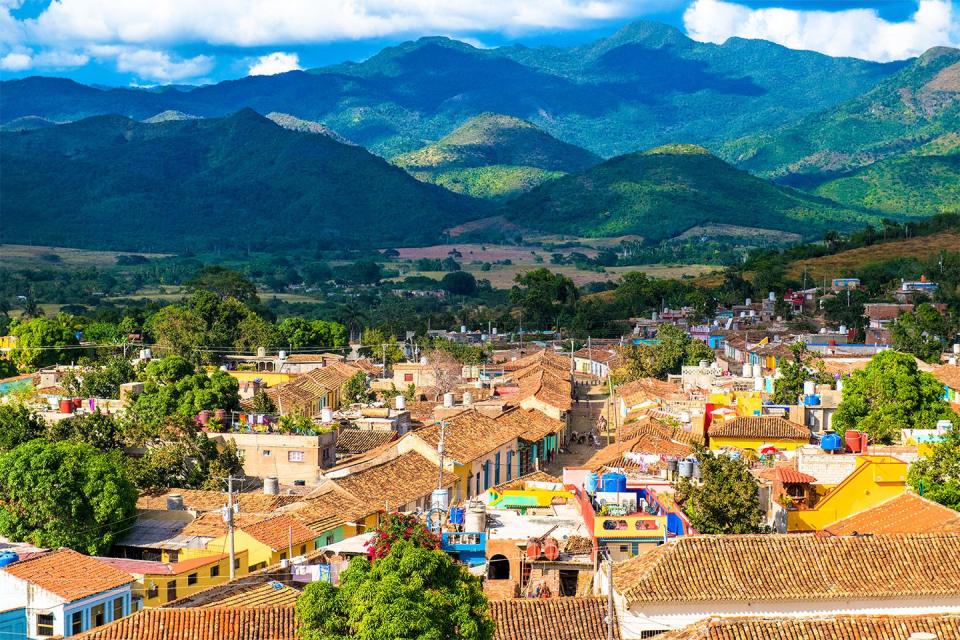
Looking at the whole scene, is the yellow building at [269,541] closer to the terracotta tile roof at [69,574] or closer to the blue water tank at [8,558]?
Result: the terracotta tile roof at [69,574]

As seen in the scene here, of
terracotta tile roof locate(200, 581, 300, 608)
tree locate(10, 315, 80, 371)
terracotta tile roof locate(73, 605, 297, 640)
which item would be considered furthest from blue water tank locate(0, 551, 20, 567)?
tree locate(10, 315, 80, 371)

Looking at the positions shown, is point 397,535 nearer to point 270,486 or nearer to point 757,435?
point 270,486

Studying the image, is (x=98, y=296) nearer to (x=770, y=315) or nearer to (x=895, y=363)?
(x=770, y=315)

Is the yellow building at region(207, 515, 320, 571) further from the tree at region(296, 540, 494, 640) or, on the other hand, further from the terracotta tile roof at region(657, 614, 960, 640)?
the terracotta tile roof at region(657, 614, 960, 640)

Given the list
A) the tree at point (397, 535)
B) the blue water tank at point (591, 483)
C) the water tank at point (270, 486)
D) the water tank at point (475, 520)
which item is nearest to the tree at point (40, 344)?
the water tank at point (270, 486)

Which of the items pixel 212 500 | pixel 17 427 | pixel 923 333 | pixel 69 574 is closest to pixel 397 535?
pixel 69 574

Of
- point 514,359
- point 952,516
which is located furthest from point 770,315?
point 952,516
